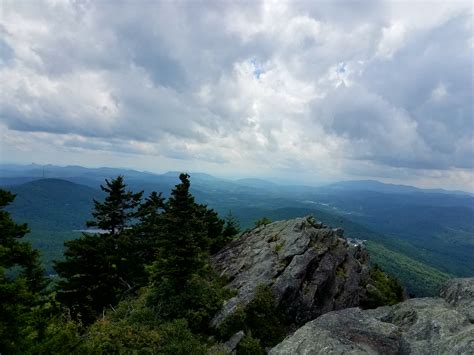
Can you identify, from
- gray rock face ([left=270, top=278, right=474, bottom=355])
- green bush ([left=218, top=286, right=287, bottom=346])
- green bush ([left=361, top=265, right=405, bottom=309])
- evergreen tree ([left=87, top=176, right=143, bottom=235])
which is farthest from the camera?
evergreen tree ([left=87, top=176, right=143, bottom=235])

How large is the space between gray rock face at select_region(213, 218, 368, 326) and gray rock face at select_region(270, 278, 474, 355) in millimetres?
7829

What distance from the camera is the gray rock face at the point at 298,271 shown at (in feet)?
85.0

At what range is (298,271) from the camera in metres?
27.4

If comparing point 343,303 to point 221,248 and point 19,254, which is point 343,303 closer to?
point 221,248

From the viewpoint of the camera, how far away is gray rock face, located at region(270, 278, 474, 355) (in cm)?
1354

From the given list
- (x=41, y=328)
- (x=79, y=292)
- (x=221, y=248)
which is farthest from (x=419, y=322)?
(x=79, y=292)

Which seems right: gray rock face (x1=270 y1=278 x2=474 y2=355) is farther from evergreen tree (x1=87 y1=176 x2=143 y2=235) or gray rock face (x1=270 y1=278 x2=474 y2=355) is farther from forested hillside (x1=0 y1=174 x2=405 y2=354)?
evergreen tree (x1=87 y1=176 x2=143 y2=235)

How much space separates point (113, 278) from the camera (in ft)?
113

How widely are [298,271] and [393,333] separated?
12239mm

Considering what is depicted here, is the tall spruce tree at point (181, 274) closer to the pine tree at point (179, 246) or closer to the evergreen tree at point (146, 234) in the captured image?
the pine tree at point (179, 246)

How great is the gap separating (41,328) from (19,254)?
4538mm

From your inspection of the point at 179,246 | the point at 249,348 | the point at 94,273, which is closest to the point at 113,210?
the point at 94,273

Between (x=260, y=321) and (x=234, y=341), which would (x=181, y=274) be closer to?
(x=234, y=341)

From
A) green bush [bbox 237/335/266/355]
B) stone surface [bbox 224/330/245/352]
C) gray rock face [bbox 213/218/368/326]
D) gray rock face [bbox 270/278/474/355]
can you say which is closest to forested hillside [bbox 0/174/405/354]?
green bush [bbox 237/335/266/355]
